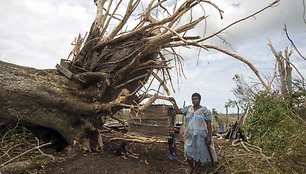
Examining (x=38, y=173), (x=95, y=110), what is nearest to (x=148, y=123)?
(x=95, y=110)

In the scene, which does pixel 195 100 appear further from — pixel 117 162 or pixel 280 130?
pixel 117 162

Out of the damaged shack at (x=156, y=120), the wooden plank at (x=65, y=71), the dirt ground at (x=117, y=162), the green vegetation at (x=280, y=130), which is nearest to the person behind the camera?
the green vegetation at (x=280, y=130)

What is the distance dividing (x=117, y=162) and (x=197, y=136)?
1389 mm

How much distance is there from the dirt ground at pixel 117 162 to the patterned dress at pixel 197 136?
0.68 meters

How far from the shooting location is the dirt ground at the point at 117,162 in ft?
17.3

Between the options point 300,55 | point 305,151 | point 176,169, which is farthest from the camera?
point 176,169

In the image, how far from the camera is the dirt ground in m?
5.28

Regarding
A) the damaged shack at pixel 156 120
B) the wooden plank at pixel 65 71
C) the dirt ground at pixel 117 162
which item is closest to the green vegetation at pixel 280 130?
the dirt ground at pixel 117 162

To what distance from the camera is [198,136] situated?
517 cm

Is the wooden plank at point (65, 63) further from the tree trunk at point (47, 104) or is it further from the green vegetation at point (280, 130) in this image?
the green vegetation at point (280, 130)

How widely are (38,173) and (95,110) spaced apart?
1.50 metres

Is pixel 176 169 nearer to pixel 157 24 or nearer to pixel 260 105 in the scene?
pixel 260 105

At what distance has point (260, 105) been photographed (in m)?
6.43

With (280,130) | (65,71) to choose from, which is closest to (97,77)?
(65,71)
